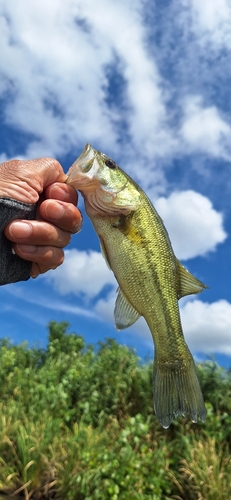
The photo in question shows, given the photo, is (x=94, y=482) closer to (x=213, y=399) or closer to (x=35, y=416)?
(x=35, y=416)

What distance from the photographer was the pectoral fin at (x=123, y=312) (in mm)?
2207

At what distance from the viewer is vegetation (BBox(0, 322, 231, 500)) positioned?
537 cm

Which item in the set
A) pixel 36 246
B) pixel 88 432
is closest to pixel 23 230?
pixel 36 246

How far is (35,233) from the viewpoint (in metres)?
2.50

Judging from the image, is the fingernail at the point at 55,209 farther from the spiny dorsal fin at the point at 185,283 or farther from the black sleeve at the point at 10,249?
the spiny dorsal fin at the point at 185,283

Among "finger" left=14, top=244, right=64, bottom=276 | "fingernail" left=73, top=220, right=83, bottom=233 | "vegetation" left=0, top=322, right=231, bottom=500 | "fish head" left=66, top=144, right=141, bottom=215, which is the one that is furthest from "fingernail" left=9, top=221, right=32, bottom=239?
"vegetation" left=0, top=322, right=231, bottom=500

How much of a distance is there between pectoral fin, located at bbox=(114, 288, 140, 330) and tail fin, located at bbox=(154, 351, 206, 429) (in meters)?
0.19

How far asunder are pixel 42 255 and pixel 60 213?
248 mm

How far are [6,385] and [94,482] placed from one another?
282 cm

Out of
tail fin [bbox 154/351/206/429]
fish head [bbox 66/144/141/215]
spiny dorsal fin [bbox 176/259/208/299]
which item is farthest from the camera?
spiny dorsal fin [bbox 176/259/208/299]

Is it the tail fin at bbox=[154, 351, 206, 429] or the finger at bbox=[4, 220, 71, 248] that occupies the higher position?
the finger at bbox=[4, 220, 71, 248]

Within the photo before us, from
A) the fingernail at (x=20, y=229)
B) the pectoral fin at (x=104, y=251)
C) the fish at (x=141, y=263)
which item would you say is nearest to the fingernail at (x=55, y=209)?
the fingernail at (x=20, y=229)

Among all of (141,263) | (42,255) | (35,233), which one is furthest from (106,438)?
(141,263)

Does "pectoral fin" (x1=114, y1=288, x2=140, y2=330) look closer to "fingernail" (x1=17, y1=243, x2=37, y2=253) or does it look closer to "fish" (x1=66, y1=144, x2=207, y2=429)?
"fish" (x1=66, y1=144, x2=207, y2=429)
